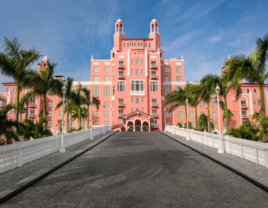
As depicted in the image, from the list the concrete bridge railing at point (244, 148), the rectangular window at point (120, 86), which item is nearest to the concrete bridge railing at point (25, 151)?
the concrete bridge railing at point (244, 148)

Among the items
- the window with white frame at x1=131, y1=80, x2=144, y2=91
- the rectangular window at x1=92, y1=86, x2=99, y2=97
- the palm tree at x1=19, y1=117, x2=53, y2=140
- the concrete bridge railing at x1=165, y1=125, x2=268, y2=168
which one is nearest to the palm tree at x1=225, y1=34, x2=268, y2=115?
the concrete bridge railing at x1=165, y1=125, x2=268, y2=168

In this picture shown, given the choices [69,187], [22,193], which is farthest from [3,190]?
[69,187]

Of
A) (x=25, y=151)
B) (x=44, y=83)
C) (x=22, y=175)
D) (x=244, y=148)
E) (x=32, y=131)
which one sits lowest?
(x=22, y=175)

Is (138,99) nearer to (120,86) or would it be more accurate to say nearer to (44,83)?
(120,86)

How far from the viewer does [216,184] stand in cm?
635

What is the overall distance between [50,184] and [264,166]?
801 cm

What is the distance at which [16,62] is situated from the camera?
14977 millimetres

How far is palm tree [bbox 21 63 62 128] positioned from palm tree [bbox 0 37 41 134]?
1876 mm

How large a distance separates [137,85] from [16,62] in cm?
3569

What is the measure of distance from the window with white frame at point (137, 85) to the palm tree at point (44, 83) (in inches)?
1129

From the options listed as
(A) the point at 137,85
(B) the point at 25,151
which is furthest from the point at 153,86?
(B) the point at 25,151

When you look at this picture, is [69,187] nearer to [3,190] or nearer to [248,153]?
[3,190]

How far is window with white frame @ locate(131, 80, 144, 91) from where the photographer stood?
49219 mm

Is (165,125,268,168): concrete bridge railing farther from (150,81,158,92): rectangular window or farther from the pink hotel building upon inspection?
(150,81,158,92): rectangular window
